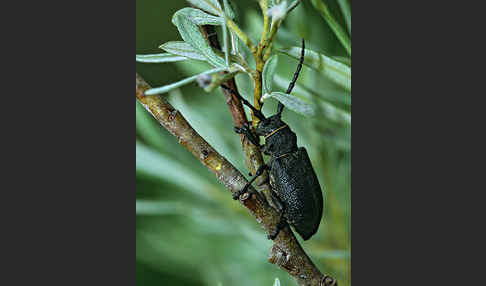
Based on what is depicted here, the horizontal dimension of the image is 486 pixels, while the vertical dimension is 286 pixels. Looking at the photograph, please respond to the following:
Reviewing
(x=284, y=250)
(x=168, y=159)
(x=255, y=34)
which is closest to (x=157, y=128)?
(x=168, y=159)

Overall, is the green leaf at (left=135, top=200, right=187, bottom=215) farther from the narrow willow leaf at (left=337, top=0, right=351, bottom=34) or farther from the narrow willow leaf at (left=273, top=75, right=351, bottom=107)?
the narrow willow leaf at (left=337, top=0, right=351, bottom=34)

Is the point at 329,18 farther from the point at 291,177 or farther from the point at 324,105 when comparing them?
the point at 291,177

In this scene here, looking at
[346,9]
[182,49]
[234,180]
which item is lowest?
[234,180]

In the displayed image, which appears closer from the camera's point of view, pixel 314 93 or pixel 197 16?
pixel 197 16

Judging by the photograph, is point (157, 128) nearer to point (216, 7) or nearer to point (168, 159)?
point (168, 159)

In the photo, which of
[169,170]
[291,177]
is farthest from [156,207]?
[291,177]

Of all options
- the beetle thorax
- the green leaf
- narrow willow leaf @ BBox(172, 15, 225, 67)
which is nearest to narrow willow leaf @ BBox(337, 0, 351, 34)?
the beetle thorax
